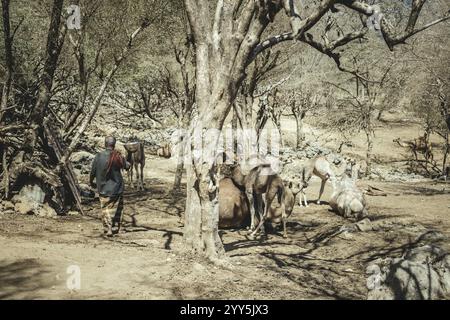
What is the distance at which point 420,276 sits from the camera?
6504 millimetres

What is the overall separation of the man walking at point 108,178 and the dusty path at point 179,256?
1.68 ft

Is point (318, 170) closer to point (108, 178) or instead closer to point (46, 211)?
point (108, 178)

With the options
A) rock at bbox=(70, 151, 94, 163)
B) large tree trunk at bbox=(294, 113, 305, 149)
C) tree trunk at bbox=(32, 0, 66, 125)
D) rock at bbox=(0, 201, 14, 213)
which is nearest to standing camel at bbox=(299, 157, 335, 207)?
tree trunk at bbox=(32, 0, 66, 125)

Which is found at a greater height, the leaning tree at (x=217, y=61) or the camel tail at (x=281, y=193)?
the leaning tree at (x=217, y=61)

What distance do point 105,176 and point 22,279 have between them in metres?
3.23

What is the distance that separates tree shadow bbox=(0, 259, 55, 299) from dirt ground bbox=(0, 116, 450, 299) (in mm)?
10

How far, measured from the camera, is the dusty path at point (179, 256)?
5.63m

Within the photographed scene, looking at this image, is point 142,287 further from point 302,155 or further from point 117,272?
point 302,155

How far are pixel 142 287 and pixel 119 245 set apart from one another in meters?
2.35

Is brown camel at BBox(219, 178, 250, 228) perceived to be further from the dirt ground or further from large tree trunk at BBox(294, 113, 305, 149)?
large tree trunk at BBox(294, 113, 305, 149)

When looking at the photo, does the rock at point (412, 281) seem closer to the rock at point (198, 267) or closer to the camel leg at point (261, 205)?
the rock at point (198, 267)

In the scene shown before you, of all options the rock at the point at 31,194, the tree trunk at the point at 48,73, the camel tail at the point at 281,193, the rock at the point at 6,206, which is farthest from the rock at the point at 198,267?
the tree trunk at the point at 48,73

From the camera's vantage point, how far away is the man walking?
841 centimetres
